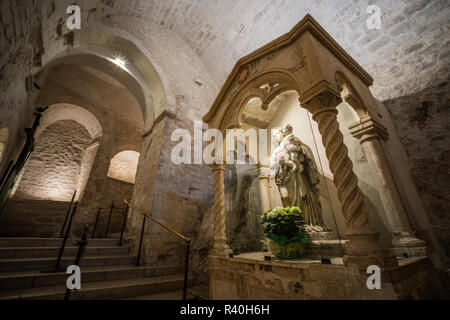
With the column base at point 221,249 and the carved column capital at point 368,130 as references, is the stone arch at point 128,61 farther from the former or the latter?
the carved column capital at point 368,130

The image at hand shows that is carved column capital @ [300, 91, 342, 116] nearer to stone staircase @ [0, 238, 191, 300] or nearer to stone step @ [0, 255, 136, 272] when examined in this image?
stone staircase @ [0, 238, 191, 300]

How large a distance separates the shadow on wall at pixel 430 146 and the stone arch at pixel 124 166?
9.93 meters

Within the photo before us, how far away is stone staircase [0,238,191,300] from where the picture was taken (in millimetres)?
2410

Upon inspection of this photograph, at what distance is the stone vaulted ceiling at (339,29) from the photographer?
11.2 feet

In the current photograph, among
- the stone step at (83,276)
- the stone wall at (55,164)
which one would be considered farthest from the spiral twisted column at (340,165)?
the stone wall at (55,164)

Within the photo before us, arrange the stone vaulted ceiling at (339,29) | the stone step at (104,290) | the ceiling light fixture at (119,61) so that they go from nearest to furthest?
the stone step at (104,290) → the stone vaulted ceiling at (339,29) → the ceiling light fixture at (119,61)

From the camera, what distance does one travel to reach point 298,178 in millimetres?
3045

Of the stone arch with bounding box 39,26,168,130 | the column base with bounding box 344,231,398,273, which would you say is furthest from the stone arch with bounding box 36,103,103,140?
the column base with bounding box 344,231,398,273

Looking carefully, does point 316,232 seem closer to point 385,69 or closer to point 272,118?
point 272,118

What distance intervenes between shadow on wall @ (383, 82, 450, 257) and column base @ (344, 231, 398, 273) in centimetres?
212

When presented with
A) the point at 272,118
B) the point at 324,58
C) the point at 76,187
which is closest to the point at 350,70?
the point at 324,58

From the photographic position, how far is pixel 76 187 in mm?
7633

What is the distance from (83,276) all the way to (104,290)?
1.89 feet

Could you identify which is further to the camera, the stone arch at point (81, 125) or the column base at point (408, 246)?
the stone arch at point (81, 125)
